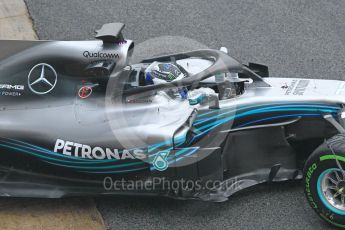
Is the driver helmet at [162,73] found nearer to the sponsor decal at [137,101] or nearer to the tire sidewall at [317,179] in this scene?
the sponsor decal at [137,101]

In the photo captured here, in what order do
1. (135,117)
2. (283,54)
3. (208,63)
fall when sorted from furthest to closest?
(283,54), (208,63), (135,117)

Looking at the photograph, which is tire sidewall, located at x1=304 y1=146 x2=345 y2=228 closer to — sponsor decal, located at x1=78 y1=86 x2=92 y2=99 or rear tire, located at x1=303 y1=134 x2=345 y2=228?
rear tire, located at x1=303 y1=134 x2=345 y2=228

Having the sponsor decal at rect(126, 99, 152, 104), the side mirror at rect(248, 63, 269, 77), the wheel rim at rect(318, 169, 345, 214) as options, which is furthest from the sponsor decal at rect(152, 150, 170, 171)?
the side mirror at rect(248, 63, 269, 77)

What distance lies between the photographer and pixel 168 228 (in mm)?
4316

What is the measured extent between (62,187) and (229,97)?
1.51 metres

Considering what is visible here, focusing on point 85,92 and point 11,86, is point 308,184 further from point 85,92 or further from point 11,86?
point 11,86

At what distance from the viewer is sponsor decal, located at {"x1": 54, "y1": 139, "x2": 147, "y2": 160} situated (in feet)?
14.1

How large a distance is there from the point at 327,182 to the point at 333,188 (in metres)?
0.06

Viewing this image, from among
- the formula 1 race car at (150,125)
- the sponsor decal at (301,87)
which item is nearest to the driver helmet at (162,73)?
the formula 1 race car at (150,125)

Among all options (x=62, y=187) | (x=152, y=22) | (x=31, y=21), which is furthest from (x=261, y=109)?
(x=31, y=21)

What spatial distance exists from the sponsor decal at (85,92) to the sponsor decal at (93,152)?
16.3 inches

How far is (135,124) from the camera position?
437cm

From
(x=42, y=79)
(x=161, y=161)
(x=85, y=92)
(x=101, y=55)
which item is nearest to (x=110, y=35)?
(x=101, y=55)

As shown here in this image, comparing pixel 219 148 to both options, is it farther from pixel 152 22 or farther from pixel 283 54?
pixel 152 22
